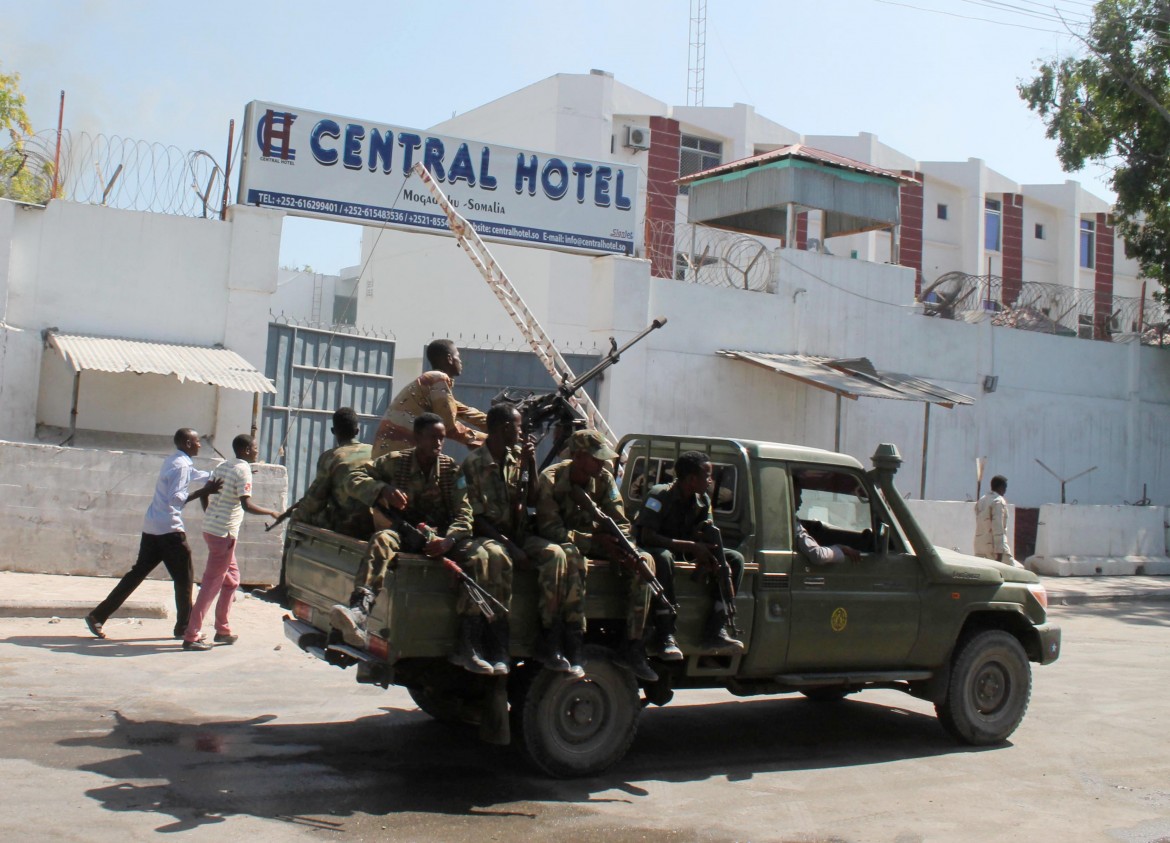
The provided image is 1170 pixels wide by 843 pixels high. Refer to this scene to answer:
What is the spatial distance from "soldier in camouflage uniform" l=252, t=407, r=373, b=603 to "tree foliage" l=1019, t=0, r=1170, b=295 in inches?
746

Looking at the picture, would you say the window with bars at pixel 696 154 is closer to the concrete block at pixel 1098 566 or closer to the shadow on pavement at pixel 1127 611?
the concrete block at pixel 1098 566

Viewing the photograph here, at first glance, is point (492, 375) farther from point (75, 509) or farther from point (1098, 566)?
point (1098, 566)

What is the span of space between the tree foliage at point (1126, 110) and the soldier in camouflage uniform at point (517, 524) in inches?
740

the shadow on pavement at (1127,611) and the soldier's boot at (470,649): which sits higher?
the soldier's boot at (470,649)

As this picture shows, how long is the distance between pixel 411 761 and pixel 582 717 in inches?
37.7

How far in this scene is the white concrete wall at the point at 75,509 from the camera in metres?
10.4

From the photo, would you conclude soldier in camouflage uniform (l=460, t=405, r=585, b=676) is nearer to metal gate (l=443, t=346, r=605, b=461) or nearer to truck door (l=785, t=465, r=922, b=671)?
truck door (l=785, t=465, r=922, b=671)

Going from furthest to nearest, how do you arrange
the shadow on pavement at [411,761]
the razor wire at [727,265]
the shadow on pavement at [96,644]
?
the razor wire at [727,265] < the shadow on pavement at [96,644] < the shadow on pavement at [411,761]

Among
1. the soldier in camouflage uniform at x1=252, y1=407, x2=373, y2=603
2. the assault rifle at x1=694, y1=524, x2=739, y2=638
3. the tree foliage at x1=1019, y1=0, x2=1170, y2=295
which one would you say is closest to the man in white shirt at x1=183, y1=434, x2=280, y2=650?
the soldier in camouflage uniform at x1=252, y1=407, x2=373, y2=603

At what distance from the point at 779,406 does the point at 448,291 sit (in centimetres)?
788

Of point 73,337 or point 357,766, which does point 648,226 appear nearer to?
point 73,337

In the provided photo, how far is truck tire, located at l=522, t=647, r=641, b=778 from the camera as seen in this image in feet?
17.9

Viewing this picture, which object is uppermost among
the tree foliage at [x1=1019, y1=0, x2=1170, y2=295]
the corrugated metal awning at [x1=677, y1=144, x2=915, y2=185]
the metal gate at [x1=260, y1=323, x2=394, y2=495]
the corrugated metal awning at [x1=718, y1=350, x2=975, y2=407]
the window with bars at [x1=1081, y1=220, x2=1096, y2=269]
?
the window with bars at [x1=1081, y1=220, x2=1096, y2=269]

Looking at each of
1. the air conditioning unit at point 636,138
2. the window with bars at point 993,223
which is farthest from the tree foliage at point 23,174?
the window with bars at point 993,223
